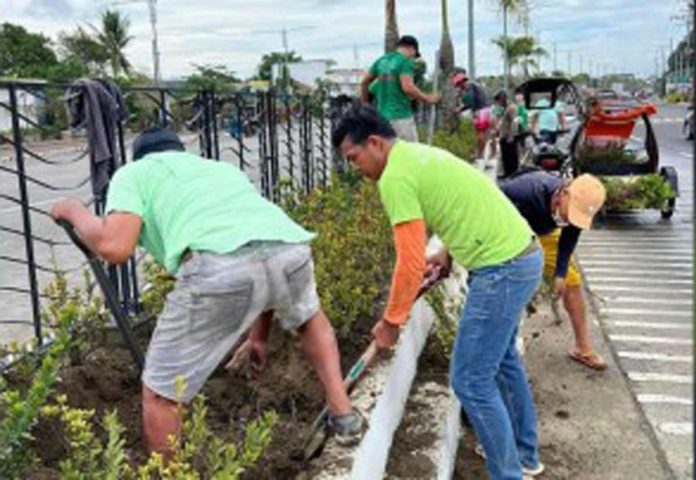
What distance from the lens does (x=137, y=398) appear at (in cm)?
381

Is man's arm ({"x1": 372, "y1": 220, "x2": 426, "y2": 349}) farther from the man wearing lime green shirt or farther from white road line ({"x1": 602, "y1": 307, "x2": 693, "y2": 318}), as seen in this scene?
white road line ({"x1": 602, "y1": 307, "x2": 693, "y2": 318})

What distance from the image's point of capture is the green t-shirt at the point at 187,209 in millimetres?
2883

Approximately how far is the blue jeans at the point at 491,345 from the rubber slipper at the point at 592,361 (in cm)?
206

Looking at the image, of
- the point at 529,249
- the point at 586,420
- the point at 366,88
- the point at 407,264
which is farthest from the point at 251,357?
the point at 366,88

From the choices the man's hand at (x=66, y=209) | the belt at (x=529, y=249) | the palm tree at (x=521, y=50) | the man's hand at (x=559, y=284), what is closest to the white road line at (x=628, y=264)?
the man's hand at (x=559, y=284)

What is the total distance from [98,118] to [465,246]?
208 centimetres

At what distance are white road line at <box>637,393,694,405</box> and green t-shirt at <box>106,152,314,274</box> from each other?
2.85m

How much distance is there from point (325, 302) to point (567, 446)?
153cm

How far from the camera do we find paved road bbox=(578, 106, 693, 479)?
470 centimetres

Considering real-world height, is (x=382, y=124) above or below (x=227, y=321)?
above

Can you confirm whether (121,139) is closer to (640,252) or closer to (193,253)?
(193,253)

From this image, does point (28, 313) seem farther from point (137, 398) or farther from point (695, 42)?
point (695, 42)

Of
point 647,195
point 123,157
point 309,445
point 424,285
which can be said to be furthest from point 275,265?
point 647,195

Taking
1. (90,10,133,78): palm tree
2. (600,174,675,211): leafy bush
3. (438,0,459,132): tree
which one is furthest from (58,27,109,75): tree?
(600,174,675,211): leafy bush
